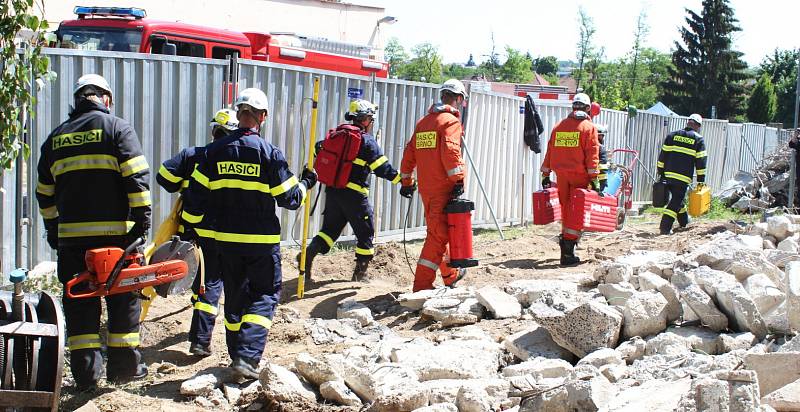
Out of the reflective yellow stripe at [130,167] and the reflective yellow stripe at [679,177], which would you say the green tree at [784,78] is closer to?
the reflective yellow stripe at [679,177]

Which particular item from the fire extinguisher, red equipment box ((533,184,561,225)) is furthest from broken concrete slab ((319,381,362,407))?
red equipment box ((533,184,561,225))

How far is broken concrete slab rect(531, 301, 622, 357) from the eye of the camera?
20.2 ft

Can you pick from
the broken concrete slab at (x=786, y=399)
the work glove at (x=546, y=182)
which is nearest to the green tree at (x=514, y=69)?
the work glove at (x=546, y=182)

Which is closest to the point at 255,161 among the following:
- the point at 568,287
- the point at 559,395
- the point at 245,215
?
the point at 245,215

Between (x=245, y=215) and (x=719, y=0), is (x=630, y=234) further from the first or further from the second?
(x=719, y=0)

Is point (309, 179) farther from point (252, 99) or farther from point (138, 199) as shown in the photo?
point (138, 199)

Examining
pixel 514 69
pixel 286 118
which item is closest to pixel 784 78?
pixel 514 69

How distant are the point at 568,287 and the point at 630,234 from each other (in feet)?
21.4

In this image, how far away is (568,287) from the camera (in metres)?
8.03

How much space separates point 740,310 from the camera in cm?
626

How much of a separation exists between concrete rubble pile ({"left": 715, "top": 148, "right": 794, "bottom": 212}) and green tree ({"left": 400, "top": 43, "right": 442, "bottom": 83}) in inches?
1110

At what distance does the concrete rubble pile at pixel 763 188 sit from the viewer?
18734 millimetres

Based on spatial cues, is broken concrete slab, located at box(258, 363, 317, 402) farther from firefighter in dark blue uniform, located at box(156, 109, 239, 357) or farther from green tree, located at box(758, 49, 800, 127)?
green tree, located at box(758, 49, 800, 127)

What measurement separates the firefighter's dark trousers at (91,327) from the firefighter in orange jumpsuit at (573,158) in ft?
19.6
